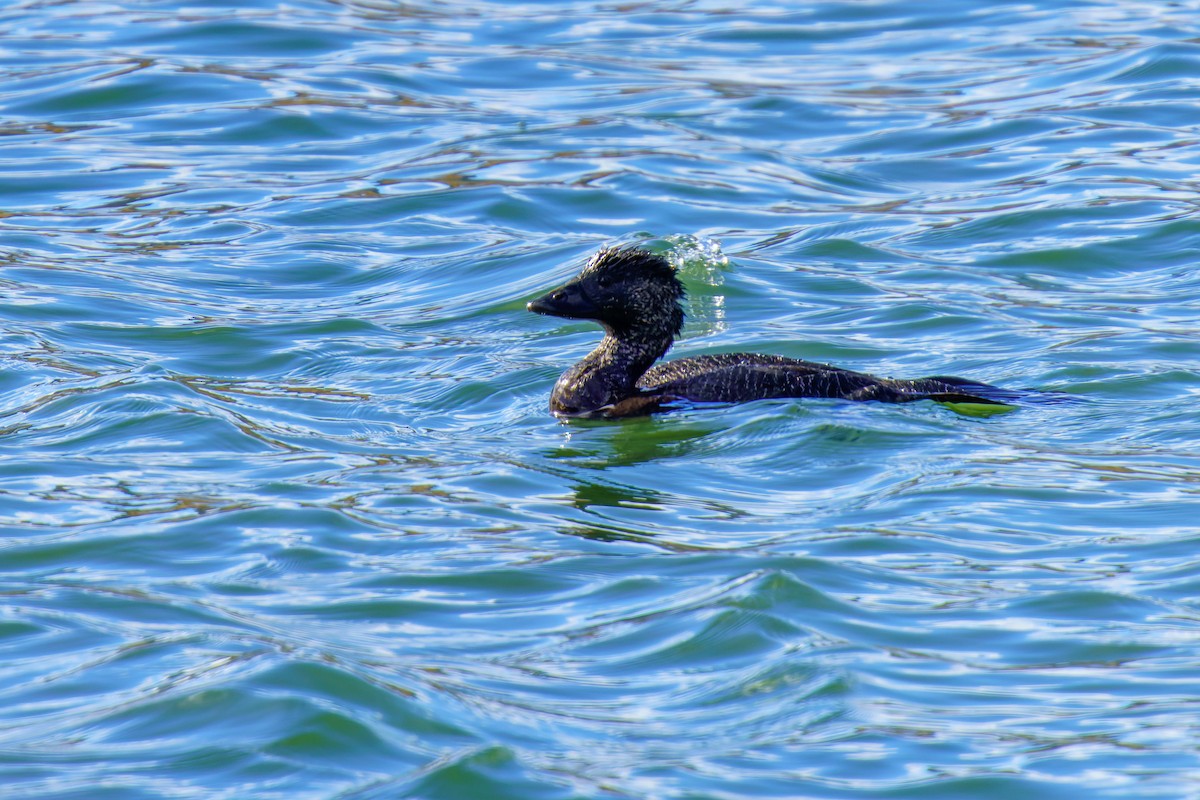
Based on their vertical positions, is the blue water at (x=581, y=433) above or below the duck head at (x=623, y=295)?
below

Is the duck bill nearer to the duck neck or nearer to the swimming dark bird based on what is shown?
the swimming dark bird

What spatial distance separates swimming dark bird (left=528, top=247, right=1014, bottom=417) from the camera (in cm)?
980

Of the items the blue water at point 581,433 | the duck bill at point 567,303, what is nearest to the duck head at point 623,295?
the duck bill at point 567,303

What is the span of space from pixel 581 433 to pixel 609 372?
0.52 metres

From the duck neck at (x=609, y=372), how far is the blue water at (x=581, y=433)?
1.03 ft

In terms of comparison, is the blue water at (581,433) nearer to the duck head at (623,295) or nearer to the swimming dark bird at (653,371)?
the swimming dark bird at (653,371)

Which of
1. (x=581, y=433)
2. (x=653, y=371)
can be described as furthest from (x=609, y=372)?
(x=581, y=433)

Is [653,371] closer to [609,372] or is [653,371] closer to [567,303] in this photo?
[609,372]

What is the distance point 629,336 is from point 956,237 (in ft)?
14.6

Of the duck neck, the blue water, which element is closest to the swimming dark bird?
the duck neck

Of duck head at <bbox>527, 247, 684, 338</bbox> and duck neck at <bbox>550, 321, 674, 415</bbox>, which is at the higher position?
duck head at <bbox>527, 247, 684, 338</bbox>

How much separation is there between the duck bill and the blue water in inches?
24.6

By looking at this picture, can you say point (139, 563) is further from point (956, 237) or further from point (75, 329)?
point (956, 237)

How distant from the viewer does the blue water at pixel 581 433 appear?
6137 millimetres
